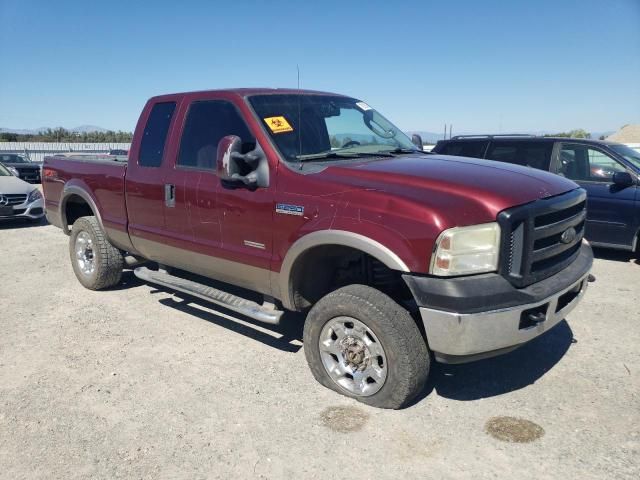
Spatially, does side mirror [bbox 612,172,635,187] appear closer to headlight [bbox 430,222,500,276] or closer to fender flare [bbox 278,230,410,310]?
headlight [bbox 430,222,500,276]

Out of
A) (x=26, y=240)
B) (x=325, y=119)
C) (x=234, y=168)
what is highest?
(x=325, y=119)

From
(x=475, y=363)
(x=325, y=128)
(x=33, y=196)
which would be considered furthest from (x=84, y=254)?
(x=33, y=196)

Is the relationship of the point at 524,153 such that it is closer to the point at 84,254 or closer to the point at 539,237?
the point at 539,237

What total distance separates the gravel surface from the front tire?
140mm

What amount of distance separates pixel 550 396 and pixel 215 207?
108 inches

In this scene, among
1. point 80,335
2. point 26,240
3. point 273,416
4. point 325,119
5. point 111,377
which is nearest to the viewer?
point 273,416

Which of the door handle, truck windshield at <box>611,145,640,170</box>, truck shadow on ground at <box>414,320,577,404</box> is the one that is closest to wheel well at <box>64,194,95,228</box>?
the door handle

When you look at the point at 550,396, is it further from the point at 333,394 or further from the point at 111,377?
the point at 111,377

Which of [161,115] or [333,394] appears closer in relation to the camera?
[333,394]

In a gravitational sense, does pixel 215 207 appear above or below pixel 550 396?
above

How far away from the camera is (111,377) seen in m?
3.77

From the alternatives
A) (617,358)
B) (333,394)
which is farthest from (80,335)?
(617,358)

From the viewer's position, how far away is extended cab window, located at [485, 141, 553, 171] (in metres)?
7.42

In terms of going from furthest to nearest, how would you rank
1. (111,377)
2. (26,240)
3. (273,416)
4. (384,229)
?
(26,240) → (111,377) → (273,416) → (384,229)
